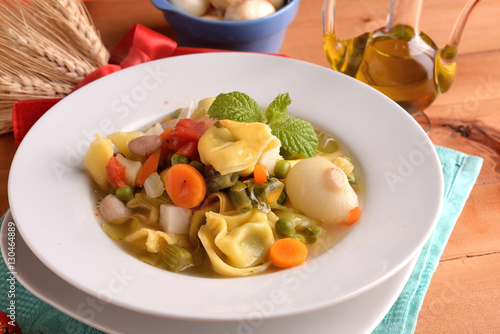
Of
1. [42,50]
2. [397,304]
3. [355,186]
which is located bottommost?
[397,304]

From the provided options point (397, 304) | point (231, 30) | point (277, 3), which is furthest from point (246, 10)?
point (397, 304)

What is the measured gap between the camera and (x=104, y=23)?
187 inches

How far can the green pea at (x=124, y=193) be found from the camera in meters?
2.78

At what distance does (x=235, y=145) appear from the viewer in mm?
2641

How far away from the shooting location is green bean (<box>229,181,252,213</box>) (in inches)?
104

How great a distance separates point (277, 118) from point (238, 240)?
782mm

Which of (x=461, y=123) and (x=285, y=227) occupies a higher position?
(x=285, y=227)

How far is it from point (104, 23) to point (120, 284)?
126 inches

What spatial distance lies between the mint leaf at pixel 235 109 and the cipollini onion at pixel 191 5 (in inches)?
58.5

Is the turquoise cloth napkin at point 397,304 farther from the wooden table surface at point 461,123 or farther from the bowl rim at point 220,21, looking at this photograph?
the bowl rim at point 220,21

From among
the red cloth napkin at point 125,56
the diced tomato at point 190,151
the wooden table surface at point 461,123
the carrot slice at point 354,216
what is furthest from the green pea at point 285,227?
the red cloth napkin at point 125,56

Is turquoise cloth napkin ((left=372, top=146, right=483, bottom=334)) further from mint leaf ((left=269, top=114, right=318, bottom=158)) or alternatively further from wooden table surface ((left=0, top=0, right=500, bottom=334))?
mint leaf ((left=269, top=114, right=318, bottom=158))

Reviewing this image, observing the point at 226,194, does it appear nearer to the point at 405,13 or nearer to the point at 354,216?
the point at 354,216

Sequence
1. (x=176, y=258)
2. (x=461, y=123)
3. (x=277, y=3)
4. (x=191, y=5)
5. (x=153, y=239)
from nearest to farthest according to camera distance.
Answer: (x=176, y=258)
(x=153, y=239)
(x=461, y=123)
(x=191, y=5)
(x=277, y=3)
